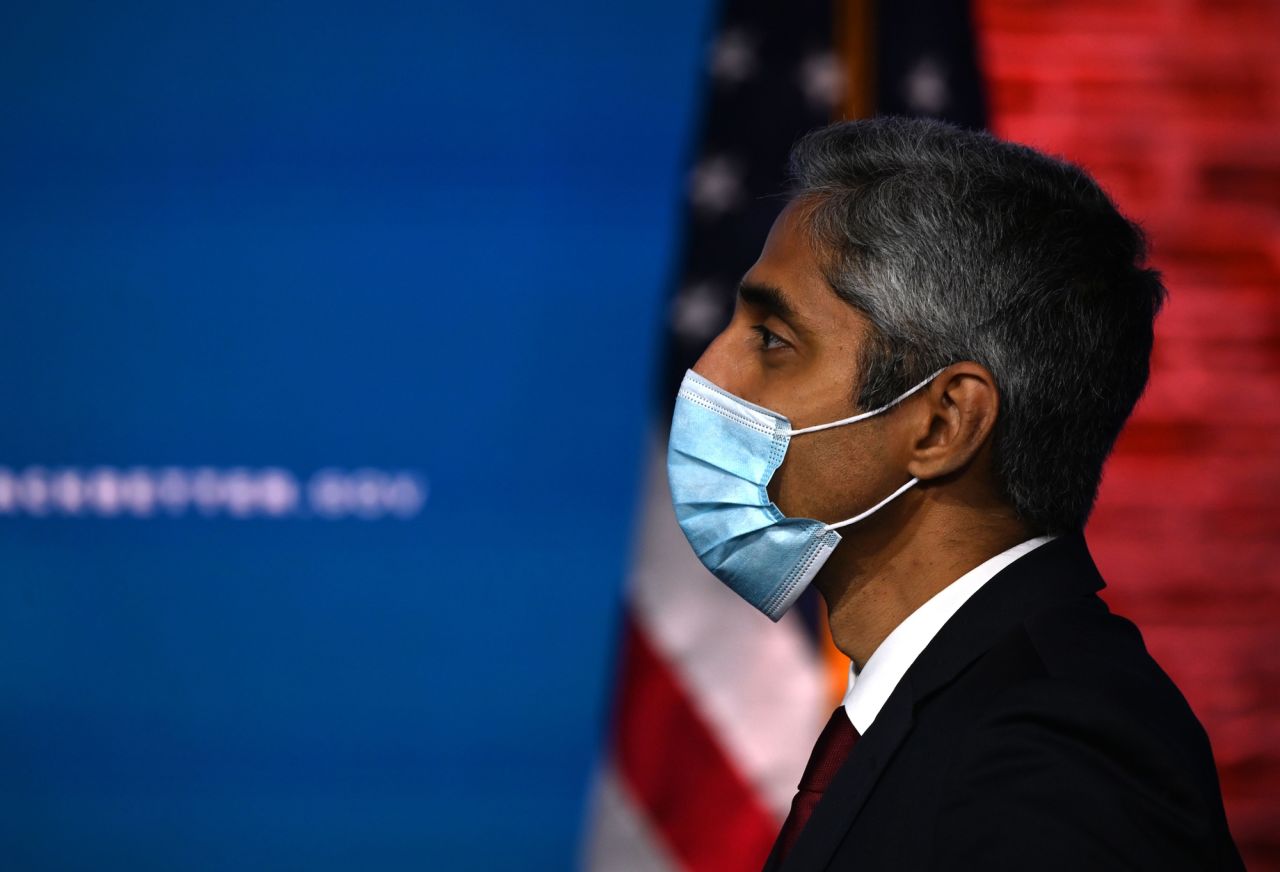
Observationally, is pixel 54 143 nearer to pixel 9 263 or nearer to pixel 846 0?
pixel 9 263

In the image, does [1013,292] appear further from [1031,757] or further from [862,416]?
[1031,757]

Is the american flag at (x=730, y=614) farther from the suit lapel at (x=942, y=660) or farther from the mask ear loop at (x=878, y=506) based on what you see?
the suit lapel at (x=942, y=660)

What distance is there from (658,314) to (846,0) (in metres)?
0.77

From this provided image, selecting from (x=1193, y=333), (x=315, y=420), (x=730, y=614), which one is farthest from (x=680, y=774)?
(x=1193, y=333)

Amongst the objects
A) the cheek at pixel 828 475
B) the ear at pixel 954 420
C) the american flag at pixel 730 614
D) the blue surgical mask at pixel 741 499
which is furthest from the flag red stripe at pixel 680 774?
the ear at pixel 954 420

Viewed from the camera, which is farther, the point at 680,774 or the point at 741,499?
the point at 680,774

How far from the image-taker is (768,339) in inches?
54.2

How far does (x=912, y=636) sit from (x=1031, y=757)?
1.07ft

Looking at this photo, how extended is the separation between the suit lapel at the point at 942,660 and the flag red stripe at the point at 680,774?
1475mm

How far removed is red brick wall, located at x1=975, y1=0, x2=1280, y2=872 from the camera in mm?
2758

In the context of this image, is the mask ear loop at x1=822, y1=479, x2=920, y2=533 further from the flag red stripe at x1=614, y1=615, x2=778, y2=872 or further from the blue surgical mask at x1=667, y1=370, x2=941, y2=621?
the flag red stripe at x1=614, y1=615, x2=778, y2=872

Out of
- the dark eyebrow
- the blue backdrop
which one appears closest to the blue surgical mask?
the dark eyebrow

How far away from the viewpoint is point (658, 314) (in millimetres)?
2693

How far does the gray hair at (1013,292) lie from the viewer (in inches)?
48.1
